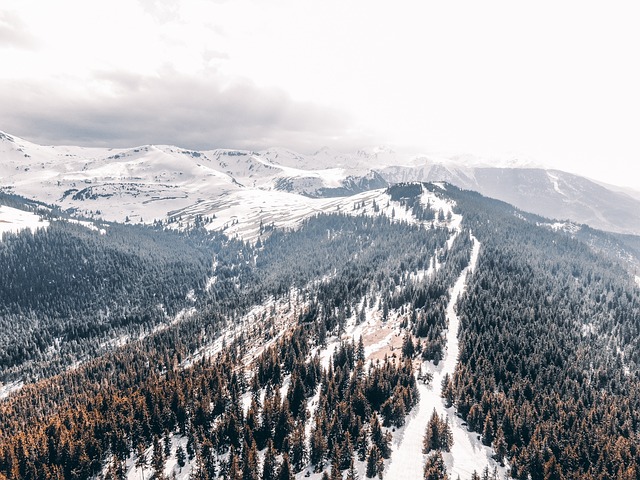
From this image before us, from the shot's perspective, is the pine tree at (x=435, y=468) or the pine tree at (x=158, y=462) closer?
the pine tree at (x=435, y=468)

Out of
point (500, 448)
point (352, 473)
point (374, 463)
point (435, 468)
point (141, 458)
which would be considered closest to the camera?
point (435, 468)

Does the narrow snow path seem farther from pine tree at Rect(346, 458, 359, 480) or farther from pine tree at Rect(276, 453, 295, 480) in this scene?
pine tree at Rect(276, 453, 295, 480)

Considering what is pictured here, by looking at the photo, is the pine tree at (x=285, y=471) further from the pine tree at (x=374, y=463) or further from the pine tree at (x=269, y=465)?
the pine tree at (x=374, y=463)

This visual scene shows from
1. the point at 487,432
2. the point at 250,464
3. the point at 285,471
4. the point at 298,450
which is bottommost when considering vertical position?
the point at 250,464

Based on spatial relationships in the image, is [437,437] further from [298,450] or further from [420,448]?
[298,450]

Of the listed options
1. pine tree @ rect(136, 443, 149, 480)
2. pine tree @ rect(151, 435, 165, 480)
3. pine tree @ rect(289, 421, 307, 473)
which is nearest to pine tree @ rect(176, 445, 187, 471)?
pine tree @ rect(151, 435, 165, 480)

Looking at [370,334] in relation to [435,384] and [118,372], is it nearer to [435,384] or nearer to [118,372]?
[435,384]

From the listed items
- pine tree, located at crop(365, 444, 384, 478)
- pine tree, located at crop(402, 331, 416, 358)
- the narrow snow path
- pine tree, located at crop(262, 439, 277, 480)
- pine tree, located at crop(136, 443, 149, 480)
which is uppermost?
pine tree, located at crop(402, 331, 416, 358)

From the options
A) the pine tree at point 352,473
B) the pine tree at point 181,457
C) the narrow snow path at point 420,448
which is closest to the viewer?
the pine tree at point 352,473

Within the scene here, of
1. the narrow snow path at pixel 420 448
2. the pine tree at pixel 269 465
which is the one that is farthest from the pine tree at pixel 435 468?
the pine tree at pixel 269 465

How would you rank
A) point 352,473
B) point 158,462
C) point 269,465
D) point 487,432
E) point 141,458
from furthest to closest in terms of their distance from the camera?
point 487,432
point 141,458
point 158,462
point 269,465
point 352,473

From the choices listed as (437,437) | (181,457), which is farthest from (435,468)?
(181,457)

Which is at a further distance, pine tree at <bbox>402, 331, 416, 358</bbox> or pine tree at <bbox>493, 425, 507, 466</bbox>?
pine tree at <bbox>402, 331, 416, 358</bbox>

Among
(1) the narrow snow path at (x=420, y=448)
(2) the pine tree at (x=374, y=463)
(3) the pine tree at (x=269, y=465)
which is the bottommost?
(3) the pine tree at (x=269, y=465)
